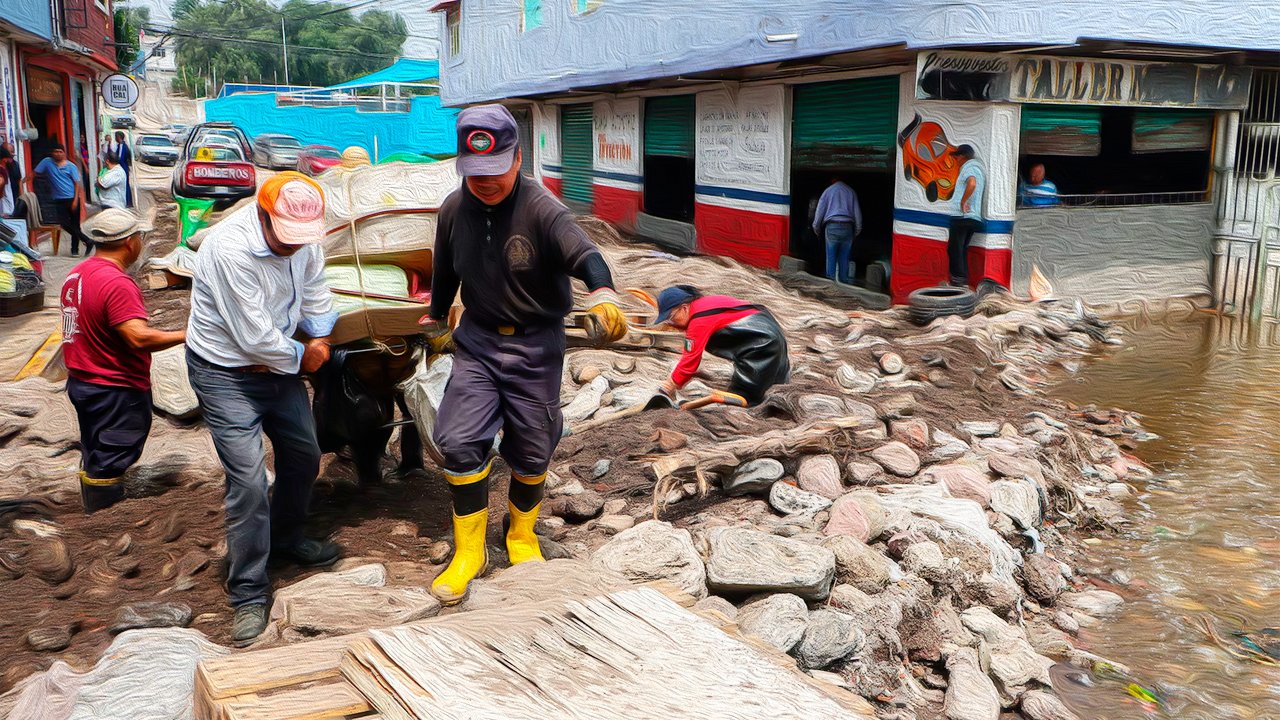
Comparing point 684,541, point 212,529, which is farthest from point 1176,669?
point 212,529

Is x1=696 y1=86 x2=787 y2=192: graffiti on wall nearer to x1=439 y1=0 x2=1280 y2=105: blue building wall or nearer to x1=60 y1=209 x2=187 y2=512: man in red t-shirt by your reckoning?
x1=439 y1=0 x2=1280 y2=105: blue building wall

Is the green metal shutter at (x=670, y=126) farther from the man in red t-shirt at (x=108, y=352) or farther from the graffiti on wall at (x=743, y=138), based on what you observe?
the man in red t-shirt at (x=108, y=352)

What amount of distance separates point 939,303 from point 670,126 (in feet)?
25.4

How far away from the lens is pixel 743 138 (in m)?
14.7

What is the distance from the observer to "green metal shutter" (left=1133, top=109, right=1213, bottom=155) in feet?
41.3

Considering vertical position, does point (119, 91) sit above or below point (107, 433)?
above

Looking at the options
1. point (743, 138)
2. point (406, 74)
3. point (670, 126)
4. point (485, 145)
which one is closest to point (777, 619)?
point (485, 145)

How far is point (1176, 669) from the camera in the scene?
431 cm

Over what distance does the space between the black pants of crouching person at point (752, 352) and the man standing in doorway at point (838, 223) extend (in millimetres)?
6024

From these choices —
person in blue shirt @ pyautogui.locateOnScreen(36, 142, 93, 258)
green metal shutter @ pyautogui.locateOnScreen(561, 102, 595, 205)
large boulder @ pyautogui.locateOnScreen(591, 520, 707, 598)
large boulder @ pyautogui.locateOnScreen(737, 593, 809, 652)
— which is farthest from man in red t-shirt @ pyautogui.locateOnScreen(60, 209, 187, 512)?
green metal shutter @ pyautogui.locateOnScreen(561, 102, 595, 205)

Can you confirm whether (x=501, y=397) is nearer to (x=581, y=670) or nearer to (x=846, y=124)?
(x=581, y=670)

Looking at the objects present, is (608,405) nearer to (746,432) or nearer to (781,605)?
(746,432)

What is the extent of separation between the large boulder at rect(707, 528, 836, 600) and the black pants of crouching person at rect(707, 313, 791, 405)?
2591 millimetres

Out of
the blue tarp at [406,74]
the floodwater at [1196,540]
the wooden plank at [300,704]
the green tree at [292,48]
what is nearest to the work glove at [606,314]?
the wooden plank at [300,704]
